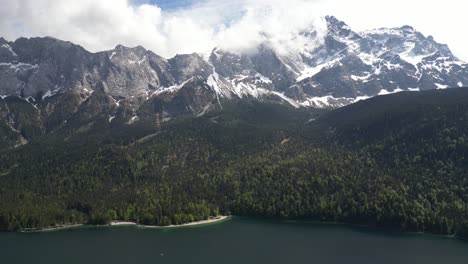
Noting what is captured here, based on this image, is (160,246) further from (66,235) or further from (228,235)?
(66,235)

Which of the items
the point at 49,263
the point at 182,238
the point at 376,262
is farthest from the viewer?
the point at 182,238

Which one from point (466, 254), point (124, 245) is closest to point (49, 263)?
point (124, 245)

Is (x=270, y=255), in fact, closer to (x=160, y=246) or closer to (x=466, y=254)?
(x=160, y=246)

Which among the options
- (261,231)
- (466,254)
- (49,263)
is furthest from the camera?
(261,231)

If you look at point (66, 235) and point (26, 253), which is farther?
point (66, 235)

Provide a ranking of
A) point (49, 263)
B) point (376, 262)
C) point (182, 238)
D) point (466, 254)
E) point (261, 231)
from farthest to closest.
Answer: point (261, 231), point (182, 238), point (466, 254), point (376, 262), point (49, 263)

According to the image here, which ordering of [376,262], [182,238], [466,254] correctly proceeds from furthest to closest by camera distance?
1. [182,238]
2. [466,254]
3. [376,262]

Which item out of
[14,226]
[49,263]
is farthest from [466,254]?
[14,226]
